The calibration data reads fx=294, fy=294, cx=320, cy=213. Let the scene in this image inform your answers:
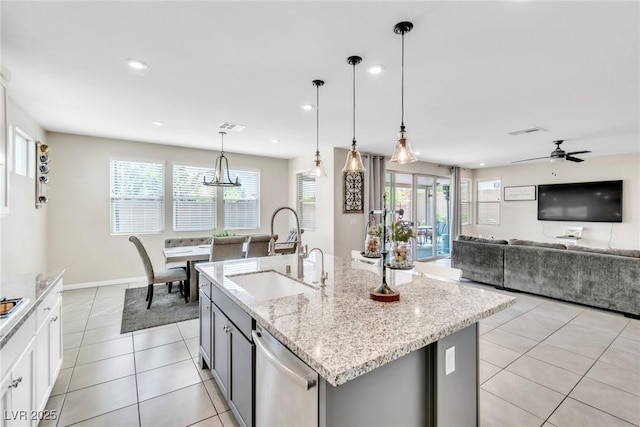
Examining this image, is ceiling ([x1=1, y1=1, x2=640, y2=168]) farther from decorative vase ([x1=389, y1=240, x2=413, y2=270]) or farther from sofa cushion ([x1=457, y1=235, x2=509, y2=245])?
sofa cushion ([x1=457, y1=235, x2=509, y2=245])

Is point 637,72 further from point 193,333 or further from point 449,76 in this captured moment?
point 193,333

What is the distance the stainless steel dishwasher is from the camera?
1088mm

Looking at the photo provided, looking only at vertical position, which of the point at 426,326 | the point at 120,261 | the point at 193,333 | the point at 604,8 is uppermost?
the point at 604,8

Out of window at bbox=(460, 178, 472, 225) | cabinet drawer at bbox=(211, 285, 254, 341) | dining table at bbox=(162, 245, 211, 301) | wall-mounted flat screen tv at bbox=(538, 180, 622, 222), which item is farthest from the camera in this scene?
window at bbox=(460, 178, 472, 225)

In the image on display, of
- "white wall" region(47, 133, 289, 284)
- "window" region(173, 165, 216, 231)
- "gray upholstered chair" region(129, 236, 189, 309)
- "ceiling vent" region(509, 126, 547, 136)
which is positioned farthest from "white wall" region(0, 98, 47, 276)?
"ceiling vent" region(509, 126, 547, 136)

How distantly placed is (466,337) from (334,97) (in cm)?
266

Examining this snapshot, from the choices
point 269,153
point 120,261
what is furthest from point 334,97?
point 120,261

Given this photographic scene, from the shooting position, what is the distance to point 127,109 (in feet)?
12.0

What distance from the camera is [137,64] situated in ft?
8.21

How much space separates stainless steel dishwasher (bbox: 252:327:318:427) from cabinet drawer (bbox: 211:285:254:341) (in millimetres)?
132

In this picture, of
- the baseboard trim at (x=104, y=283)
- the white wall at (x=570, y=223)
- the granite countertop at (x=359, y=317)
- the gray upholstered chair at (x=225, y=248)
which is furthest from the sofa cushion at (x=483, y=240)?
the baseboard trim at (x=104, y=283)

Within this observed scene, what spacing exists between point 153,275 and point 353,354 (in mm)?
3789

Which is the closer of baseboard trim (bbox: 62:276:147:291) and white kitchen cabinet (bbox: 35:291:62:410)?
white kitchen cabinet (bbox: 35:291:62:410)

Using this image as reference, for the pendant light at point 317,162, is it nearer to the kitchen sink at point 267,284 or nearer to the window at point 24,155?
the kitchen sink at point 267,284
